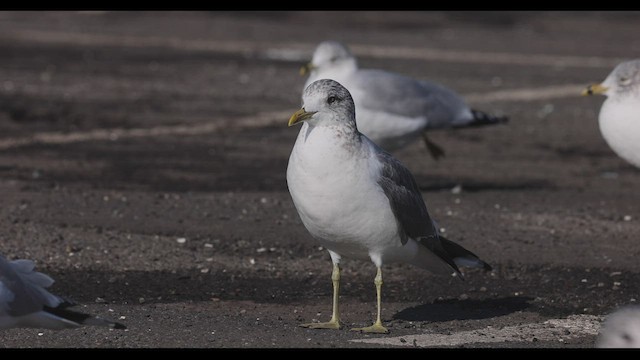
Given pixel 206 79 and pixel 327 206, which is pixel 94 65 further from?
pixel 327 206

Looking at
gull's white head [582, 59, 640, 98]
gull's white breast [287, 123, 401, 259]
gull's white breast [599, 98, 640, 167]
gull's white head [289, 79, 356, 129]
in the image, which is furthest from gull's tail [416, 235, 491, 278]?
gull's white head [582, 59, 640, 98]

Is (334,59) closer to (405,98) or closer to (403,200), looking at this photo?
(405,98)

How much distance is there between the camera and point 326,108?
7.39m

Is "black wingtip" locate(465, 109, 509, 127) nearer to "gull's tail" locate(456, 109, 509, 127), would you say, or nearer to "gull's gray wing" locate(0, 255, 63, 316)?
"gull's tail" locate(456, 109, 509, 127)

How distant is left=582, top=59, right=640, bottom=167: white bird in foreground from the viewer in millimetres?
10766

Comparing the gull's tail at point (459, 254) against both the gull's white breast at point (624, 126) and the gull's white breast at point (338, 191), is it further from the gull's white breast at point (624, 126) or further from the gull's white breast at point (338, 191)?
the gull's white breast at point (624, 126)

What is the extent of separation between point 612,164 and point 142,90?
7.22 m

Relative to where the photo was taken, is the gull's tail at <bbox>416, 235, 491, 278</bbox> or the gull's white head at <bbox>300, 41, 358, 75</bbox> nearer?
the gull's tail at <bbox>416, 235, 491, 278</bbox>

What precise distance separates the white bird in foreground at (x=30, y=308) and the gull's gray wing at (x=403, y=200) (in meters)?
1.86

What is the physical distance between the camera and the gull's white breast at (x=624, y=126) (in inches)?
423

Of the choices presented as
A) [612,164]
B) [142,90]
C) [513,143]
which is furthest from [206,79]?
[612,164]

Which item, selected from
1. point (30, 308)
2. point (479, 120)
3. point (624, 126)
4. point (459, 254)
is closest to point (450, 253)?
point (459, 254)

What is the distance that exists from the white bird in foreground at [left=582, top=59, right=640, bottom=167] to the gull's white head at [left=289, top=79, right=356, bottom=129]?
3946 millimetres

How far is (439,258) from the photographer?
8016 millimetres
